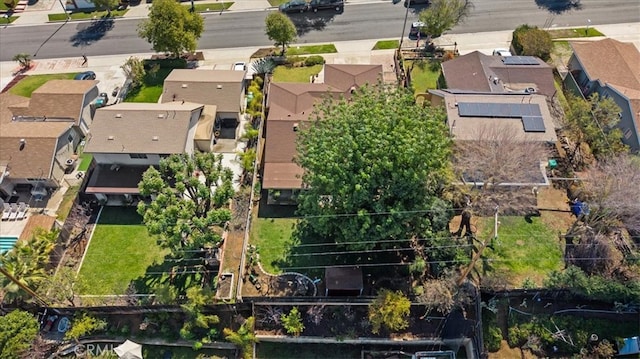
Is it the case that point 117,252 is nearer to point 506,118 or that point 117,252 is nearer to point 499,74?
point 506,118

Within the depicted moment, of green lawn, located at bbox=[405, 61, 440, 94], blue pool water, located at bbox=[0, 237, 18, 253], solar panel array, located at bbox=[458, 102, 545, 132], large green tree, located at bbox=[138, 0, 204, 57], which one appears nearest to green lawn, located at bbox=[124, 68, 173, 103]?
large green tree, located at bbox=[138, 0, 204, 57]

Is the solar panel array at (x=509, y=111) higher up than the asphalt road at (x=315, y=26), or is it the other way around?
the asphalt road at (x=315, y=26)

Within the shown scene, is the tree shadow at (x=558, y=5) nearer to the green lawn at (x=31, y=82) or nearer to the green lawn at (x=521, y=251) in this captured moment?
the green lawn at (x=521, y=251)

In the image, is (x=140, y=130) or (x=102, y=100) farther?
(x=102, y=100)

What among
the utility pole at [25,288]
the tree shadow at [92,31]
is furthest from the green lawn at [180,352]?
the tree shadow at [92,31]

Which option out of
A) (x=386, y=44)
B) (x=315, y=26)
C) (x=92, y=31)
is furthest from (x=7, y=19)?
(x=386, y=44)

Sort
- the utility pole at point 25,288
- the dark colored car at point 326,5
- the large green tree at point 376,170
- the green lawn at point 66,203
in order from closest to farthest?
the large green tree at point 376,170, the utility pole at point 25,288, the green lawn at point 66,203, the dark colored car at point 326,5
